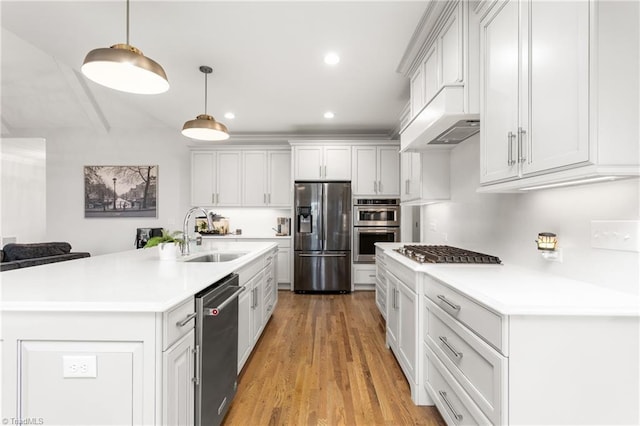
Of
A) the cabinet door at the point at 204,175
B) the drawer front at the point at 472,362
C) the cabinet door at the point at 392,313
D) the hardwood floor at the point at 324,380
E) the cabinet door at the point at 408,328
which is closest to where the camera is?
the drawer front at the point at 472,362

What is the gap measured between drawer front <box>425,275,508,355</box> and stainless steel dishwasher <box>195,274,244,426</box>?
1.17 m

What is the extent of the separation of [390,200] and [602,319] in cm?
393

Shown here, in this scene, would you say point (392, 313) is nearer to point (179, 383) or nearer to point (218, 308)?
point (218, 308)

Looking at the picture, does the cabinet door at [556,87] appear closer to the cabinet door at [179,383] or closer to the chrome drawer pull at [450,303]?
the chrome drawer pull at [450,303]

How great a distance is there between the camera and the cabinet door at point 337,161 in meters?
4.97

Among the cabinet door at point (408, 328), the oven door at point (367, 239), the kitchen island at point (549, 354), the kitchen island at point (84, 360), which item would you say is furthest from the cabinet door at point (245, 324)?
the oven door at point (367, 239)

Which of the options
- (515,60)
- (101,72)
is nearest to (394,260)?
(515,60)

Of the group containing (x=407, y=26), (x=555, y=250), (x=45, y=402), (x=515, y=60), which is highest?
(x=407, y=26)

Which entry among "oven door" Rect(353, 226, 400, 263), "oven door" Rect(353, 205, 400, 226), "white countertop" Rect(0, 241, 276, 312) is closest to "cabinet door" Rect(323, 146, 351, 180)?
"oven door" Rect(353, 205, 400, 226)

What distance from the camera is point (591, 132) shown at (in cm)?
102

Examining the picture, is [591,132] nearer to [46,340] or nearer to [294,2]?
[294,2]

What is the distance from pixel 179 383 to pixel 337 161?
13.5 ft

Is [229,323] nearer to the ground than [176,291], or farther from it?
nearer to the ground

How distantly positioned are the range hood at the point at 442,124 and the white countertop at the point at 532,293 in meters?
0.95
